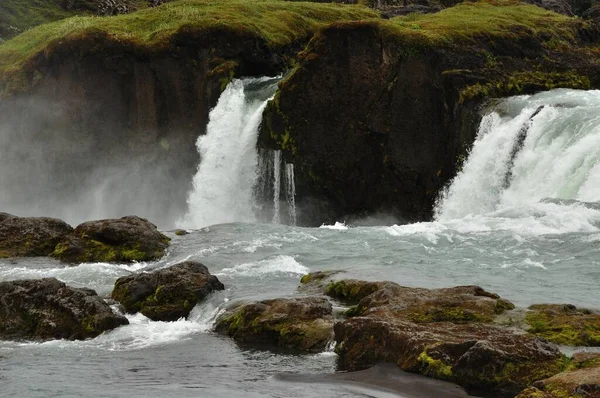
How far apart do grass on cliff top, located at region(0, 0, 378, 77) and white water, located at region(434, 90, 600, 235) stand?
18.6m

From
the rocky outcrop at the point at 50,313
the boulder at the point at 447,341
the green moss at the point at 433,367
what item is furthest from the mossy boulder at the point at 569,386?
the rocky outcrop at the point at 50,313

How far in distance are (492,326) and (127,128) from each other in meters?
38.0

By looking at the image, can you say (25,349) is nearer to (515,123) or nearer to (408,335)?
(408,335)

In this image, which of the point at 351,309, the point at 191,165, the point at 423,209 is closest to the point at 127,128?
the point at 191,165

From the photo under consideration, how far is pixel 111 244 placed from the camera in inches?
1118

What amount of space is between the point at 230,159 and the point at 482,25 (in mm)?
14969

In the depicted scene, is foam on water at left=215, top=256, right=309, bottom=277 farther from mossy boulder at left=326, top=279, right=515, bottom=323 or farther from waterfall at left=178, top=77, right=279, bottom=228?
waterfall at left=178, top=77, right=279, bottom=228

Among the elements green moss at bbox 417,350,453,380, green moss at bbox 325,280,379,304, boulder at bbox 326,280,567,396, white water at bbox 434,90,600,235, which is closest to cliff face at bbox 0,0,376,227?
white water at bbox 434,90,600,235

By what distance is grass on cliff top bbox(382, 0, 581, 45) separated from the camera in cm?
3906

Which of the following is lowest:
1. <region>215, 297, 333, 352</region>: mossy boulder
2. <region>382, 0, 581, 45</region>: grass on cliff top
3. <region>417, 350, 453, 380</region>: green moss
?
<region>215, 297, 333, 352</region>: mossy boulder

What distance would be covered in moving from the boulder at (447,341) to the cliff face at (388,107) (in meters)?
20.7

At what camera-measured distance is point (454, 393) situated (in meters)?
12.0

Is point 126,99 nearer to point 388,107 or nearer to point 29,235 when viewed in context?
point 388,107

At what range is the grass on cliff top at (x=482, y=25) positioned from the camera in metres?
39.1
